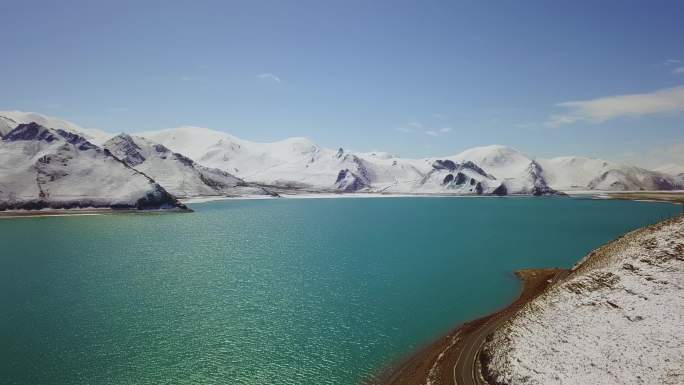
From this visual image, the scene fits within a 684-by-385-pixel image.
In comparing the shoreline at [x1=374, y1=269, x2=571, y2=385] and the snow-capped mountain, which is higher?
the snow-capped mountain

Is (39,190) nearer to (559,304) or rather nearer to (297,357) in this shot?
(297,357)

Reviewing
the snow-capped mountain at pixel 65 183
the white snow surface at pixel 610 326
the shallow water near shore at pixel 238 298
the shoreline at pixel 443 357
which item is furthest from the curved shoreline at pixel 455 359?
the snow-capped mountain at pixel 65 183

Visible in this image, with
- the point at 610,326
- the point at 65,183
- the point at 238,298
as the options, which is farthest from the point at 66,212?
the point at 610,326

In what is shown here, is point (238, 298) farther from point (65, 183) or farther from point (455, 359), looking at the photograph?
point (65, 183)

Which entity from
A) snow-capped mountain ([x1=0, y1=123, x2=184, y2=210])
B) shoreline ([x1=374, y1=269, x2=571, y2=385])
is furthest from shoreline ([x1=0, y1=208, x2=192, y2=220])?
shoreline ([x1=374, y1=269, x2=571, y2=385])

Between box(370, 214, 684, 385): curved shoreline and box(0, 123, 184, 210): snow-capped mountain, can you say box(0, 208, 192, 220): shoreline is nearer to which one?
box(0, 123, 184, 210): snow-capped mountain

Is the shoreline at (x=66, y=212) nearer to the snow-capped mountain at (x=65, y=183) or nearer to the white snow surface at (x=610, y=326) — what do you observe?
the snow-capped mountain at (x=65, y=183)

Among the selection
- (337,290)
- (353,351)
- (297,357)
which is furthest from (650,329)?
(337,290)
